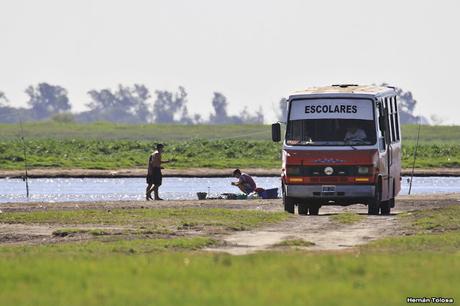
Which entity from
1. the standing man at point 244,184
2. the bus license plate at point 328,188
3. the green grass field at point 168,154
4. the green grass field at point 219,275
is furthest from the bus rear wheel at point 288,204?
the green grass field at point 168,154

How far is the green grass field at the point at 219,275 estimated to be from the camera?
649 inches

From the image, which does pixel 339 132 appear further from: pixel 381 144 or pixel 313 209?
pixel 313 209

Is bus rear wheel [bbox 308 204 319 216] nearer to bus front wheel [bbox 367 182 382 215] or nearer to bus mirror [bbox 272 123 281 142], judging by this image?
bus front wheel [bbox 367 182 382 215]

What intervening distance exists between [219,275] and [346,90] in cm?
1702

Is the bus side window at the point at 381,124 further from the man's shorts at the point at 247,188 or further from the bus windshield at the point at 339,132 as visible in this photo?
the man's shorts at the point at 247,188

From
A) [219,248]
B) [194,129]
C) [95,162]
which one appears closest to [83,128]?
[194,129]

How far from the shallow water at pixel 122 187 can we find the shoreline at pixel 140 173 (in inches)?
61.5

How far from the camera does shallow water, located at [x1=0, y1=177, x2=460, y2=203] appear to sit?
5081 centimetres

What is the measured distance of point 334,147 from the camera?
34.2 m

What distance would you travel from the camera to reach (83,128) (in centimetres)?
15212

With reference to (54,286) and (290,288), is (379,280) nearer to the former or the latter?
(290,288)

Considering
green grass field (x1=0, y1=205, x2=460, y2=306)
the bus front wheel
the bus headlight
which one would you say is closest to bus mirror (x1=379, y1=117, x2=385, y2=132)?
the bus headlight

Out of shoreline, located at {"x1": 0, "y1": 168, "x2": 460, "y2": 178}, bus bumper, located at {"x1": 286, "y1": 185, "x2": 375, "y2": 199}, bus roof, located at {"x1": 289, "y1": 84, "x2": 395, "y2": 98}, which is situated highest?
bus roof, located at {"x1": 289, "y1": 84, "x2": 395, "y2": 98}

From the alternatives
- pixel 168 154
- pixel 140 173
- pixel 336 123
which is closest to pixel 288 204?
pixel 336 123
